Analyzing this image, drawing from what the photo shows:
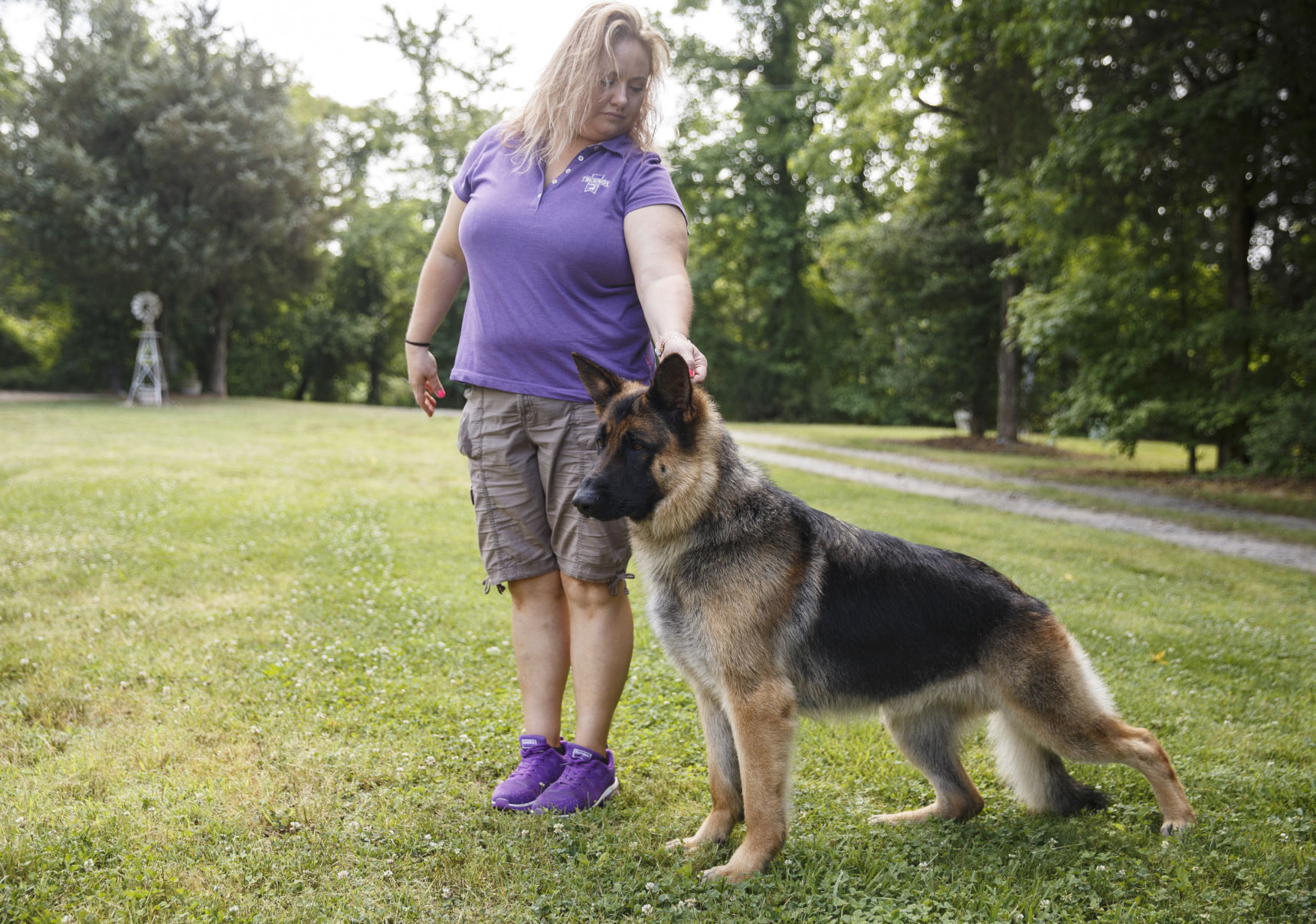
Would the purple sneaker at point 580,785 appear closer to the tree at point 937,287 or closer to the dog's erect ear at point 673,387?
the dog's erect ear at point 673,387

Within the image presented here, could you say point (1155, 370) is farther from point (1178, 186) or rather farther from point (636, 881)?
point (636, 881)

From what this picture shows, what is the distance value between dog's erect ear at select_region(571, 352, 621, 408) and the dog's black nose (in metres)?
0.37

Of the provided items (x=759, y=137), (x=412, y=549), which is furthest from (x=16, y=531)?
(x=759, y=137)

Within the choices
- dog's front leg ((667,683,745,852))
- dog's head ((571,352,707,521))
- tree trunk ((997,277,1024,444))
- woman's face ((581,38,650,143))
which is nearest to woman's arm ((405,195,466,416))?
woman's face ((581,38,650,143))

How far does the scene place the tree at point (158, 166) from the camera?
24828mm

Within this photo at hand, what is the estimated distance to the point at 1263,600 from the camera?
709cm

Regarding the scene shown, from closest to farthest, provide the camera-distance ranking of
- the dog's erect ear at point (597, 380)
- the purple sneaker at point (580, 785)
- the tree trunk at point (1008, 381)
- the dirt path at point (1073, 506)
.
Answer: the dog's erect ear at point (597, 380)
the purple sneaker at point (580, 785)
the dirt path at point (1073, 506)
the tree trunk at point (1008, 381)

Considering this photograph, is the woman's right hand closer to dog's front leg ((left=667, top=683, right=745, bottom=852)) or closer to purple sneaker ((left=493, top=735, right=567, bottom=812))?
purple sneaker ((left=493, top=735, right=567, bottom=812))

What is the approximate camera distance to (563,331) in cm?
326

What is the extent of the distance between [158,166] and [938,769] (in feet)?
99.0

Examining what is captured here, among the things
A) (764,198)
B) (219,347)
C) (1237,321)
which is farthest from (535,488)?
(219,347)

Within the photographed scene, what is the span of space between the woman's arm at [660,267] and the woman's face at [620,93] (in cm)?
39

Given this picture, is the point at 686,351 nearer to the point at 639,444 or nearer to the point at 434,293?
the point at 639,444

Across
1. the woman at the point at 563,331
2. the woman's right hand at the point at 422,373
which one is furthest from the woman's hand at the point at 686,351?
the woman's right hand at the point at 422,373
